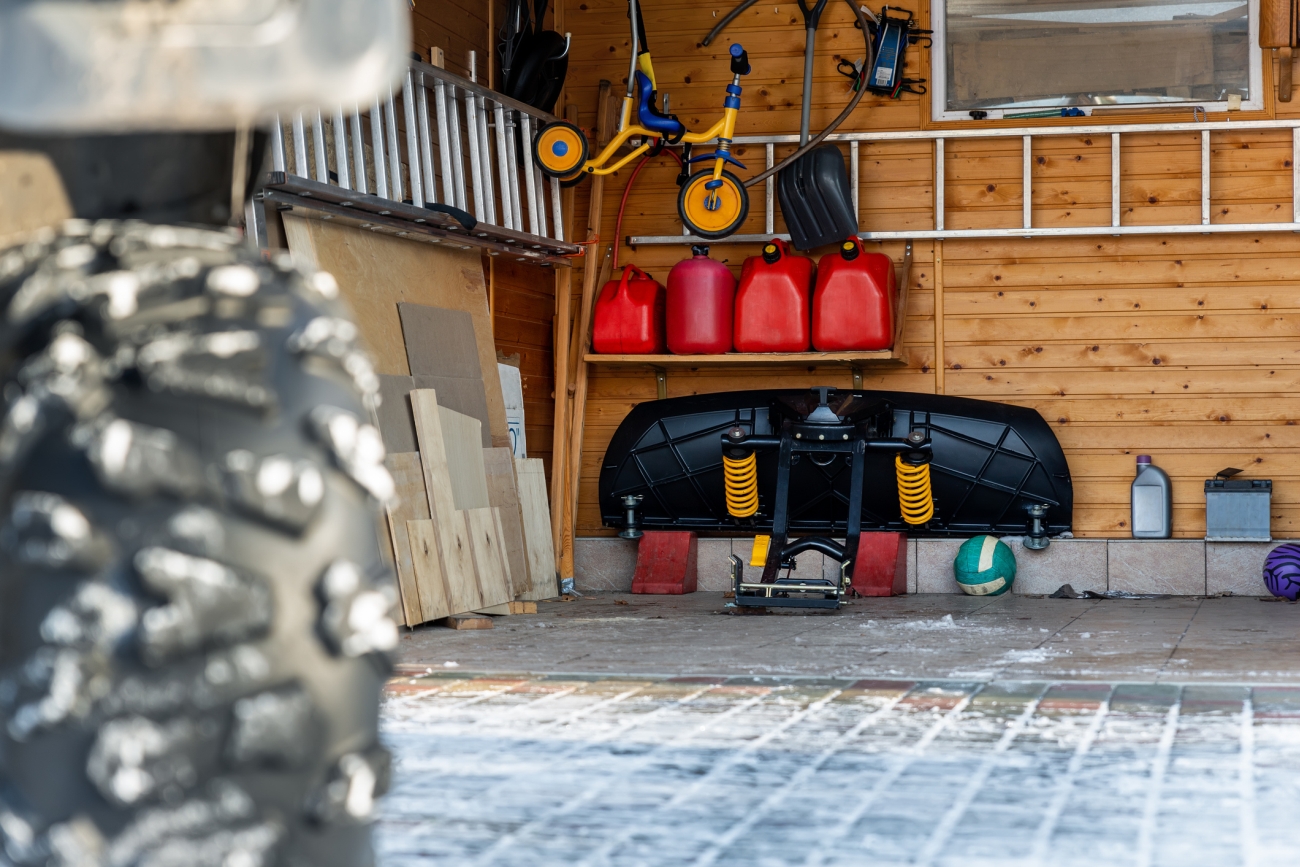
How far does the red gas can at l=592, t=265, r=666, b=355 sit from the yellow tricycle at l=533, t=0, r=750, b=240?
0.41m

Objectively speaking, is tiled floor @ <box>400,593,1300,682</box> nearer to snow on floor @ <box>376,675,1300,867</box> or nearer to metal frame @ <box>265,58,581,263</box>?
snow on floor @ <box>376,675,1300,867</box>

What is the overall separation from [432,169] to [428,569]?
188 cm

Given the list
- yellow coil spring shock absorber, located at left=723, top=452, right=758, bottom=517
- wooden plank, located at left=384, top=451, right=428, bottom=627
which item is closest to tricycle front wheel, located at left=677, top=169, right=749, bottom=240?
yellow coil spring shock absorber, located at left=723, top=452, right=758, bottom=517

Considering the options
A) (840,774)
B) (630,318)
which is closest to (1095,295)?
(630,318)

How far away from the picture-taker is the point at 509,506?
6.67m

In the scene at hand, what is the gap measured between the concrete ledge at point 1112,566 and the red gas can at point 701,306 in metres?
1.06

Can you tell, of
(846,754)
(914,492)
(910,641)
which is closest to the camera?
(846,754)

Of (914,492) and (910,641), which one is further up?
(914,492)

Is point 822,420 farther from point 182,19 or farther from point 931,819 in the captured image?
point 182,19

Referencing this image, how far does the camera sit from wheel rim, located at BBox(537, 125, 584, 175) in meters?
7.20

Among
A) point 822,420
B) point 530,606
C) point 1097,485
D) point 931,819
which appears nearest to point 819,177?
point 822,420

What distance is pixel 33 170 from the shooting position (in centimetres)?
107

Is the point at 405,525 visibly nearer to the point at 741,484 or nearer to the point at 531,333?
the point at 741,484

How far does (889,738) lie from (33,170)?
2.05 m
